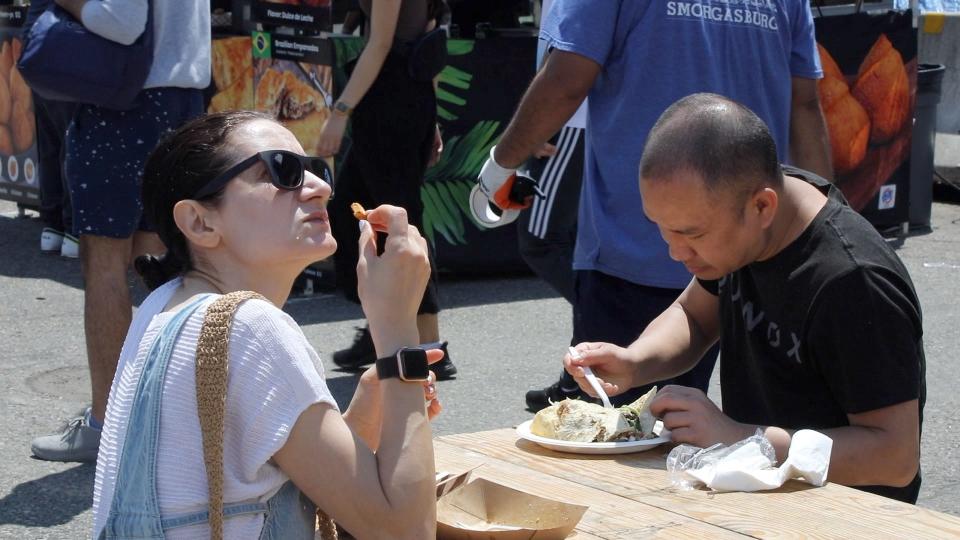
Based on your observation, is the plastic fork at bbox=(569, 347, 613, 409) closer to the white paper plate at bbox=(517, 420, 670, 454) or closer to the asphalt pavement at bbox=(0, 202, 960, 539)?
the white paper plate at bbox=(517, 420, 670, 454)

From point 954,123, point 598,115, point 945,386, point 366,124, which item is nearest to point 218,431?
point 598,115

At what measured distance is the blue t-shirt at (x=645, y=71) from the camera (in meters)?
3.59

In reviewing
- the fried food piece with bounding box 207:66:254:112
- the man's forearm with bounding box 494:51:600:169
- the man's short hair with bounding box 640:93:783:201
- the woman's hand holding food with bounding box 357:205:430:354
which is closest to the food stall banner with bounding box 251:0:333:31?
the fried food piece with bounding box 207:66:254:112

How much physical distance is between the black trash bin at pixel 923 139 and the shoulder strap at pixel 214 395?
815cm

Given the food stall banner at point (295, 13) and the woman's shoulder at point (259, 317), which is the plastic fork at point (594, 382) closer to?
the woman's shoulder at point (259, 317)

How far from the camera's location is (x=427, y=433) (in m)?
2.05

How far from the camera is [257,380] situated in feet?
6.40

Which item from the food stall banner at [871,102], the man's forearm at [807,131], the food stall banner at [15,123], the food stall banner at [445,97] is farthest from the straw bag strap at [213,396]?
the food stall banner at [15,123]

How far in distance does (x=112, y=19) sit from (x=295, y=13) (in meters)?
2.77

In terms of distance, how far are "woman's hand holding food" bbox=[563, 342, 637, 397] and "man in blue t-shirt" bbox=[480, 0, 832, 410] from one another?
76 centimetres

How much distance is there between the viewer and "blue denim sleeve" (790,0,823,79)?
379 centimetres

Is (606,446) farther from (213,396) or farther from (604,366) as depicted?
(213,396)

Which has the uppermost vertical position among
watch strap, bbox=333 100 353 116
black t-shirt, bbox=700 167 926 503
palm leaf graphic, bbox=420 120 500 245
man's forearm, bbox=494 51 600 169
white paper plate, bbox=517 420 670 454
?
man's forearm, bbox=494 51 600 169

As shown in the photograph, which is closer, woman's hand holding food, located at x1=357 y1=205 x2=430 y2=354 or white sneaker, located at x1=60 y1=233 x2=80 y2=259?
woman's hand holding food, located at x1=357 y1=205 x2=430 y2=354
